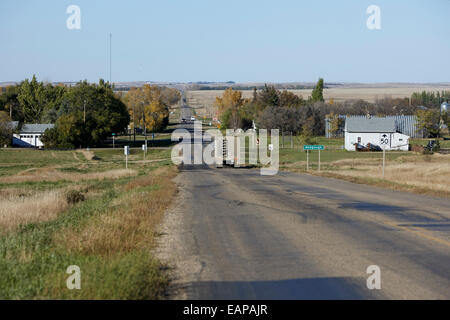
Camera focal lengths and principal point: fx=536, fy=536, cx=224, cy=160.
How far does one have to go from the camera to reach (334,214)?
16.2 meters

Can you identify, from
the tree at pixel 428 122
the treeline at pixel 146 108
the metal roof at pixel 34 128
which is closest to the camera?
the tree at pixel 428 122

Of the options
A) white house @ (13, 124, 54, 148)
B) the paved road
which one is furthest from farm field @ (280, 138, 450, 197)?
white house @ (13, 124, 54, 148)

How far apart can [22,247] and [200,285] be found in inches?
188

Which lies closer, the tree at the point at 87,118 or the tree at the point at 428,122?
the tree at the point at 428,122

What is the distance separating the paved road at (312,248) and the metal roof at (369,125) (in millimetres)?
61655

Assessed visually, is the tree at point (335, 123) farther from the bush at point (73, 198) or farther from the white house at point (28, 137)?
the bush at point (73, 198)

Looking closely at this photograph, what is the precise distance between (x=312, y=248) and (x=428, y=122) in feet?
294

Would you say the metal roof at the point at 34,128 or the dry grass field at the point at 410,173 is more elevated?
the metal roof at the point at 34,128

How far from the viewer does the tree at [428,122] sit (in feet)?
306

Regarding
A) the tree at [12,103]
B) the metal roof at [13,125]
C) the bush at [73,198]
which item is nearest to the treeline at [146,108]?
the metal roof at [13,125]

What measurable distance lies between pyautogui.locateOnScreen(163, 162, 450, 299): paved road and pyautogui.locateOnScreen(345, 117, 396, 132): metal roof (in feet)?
202

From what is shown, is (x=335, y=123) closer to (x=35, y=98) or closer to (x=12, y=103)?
(x=35, y=98)

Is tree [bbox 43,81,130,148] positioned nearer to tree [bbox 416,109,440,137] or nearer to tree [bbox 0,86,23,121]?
tree [bbox 0,86,23,121]
